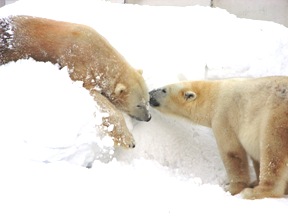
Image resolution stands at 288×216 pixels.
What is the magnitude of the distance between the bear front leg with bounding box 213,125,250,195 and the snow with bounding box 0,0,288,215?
0.68ft

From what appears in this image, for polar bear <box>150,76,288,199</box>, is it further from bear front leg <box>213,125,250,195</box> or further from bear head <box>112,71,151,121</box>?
bear head <box>112,71,151,121</box>

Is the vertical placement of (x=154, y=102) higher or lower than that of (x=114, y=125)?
lower

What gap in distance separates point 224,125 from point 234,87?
18.0 inches

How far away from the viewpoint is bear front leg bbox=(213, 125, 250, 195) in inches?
208

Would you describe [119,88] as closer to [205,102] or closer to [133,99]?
[133,99]

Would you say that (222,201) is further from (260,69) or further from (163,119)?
(260,69)

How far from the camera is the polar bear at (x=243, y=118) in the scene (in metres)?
4.50

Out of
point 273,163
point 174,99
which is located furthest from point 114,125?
point 273,163

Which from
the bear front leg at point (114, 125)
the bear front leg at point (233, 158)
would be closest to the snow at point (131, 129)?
the bear front leg at point (114, 125)

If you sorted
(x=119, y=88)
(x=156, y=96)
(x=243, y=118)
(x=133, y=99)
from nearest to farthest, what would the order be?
(x=243, y=118)
(x=119, y=88)
(x=133, y=99)
(x=156, y=96)

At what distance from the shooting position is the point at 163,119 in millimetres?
6039

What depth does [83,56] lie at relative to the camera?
5.40 metres

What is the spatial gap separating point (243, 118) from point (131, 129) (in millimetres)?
1273

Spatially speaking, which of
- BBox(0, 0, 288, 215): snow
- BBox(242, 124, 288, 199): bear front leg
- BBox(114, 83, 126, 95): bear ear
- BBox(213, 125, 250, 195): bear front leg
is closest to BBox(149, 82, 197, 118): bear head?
BBox(0, 0, 288, 215): snow
